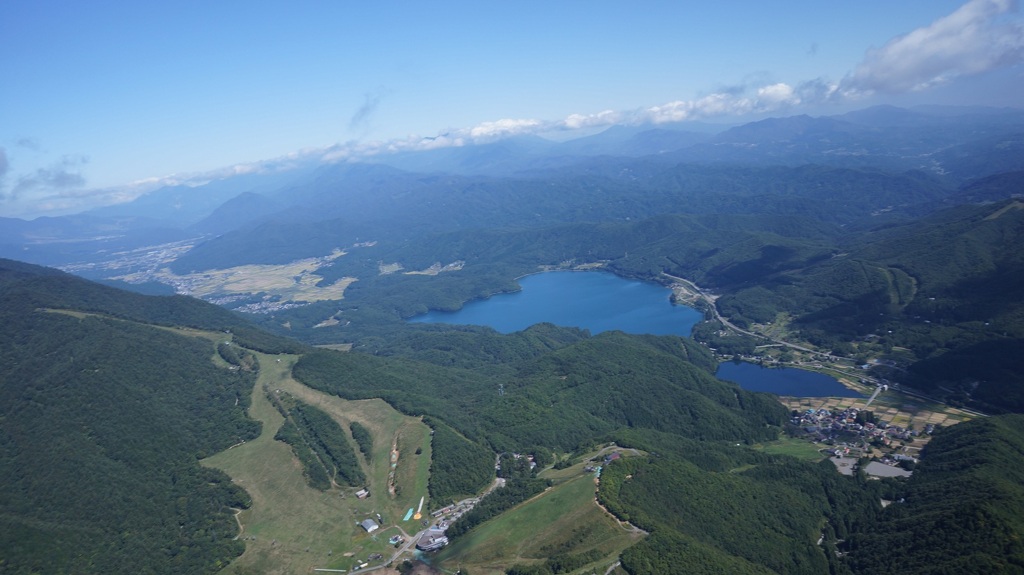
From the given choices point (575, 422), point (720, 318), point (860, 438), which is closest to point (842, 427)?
point (860, 438)

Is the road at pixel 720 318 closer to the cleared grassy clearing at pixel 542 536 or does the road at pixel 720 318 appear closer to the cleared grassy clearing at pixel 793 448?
the cleared grassy clearing at pixel 793 448

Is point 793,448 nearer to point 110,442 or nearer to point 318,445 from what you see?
point 318,445

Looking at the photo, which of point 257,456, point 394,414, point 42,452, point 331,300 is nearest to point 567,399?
point 394,414

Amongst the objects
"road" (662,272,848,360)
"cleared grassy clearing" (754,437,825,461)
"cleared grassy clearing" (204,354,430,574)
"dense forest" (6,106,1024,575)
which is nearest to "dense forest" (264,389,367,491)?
"dense forest" (6,106,1024,575)

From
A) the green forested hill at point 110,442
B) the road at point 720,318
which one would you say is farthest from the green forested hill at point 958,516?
the green forested hill at point 110,442

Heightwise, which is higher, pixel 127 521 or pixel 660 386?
pixel 127 521

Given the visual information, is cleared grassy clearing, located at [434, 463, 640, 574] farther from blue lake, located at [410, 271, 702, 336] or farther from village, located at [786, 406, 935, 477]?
blue lake, located at [410, 271, 702, 336]

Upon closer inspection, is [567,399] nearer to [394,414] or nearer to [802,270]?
[394,414]
